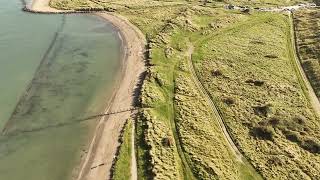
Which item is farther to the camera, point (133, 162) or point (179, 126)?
point (179, 126)

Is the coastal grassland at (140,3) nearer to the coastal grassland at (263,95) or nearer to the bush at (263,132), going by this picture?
the coastal grassland at (263,95)

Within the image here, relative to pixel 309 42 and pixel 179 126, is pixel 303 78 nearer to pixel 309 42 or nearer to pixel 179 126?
pixel 309 42

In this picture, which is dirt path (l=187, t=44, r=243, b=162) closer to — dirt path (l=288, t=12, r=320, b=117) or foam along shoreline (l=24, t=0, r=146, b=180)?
foam along shoreline (l=24, t=0, r=146, b=180)

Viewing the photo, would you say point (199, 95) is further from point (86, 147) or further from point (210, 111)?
point (86, 147)

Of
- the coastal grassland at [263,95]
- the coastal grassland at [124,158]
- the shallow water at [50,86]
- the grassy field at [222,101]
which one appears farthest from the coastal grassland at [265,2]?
the coastal grassland at [124,158]

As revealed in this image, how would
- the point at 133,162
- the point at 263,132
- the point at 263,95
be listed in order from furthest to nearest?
1. the point at 263,95
2. the point at 263,132
3. the point at 133,162

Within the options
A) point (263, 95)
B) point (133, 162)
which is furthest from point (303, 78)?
point (133, 162)

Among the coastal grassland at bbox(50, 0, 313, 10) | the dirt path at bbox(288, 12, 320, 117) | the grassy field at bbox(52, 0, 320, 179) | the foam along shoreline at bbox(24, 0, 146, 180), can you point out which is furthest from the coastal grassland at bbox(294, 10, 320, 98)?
the foam along shoreline at bbox(24, 0, 146, 180)
